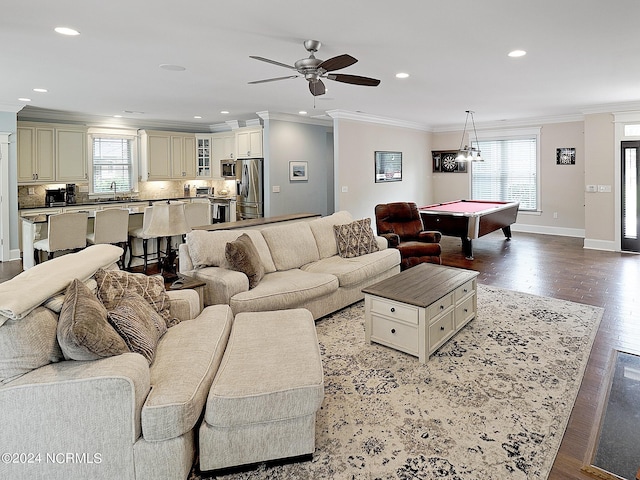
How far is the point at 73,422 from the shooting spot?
1696 mm

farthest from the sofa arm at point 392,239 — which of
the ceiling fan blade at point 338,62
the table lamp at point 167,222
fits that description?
the table lamp at point 167,222

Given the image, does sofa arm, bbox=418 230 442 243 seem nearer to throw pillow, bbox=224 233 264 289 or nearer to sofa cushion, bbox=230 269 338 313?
sofa cushion, bbox=230 269 338 313

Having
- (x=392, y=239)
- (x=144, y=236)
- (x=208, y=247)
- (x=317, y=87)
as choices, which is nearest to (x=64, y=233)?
(x=144, y=236)

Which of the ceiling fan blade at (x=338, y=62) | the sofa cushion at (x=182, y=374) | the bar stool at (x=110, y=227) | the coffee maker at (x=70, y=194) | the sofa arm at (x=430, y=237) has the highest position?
the ceiling fan blade at (x=338, y=62)

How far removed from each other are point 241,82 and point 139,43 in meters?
1.60

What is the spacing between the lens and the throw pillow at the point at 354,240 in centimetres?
481

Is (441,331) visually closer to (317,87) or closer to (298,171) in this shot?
(317,87)

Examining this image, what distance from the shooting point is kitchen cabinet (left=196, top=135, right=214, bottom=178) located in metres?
9.32

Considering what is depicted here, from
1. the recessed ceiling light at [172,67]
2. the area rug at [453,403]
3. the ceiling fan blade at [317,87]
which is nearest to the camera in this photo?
the area rug at [453,403]

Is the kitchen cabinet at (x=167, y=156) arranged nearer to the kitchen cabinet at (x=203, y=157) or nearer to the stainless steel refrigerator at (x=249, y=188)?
the kitchen cabinet at (x=203, y=157)

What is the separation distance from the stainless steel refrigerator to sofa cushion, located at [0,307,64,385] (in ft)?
19.6

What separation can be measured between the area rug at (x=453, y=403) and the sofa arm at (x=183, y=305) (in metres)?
1.07

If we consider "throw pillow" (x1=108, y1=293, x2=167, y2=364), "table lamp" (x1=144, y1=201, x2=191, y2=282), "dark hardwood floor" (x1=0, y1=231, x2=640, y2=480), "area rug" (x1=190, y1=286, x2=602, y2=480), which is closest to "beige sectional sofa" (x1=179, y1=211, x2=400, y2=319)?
"area rug" (x1=190, y1=286, x2=602, y2=480)

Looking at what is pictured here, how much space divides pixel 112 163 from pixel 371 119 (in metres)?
5.45
